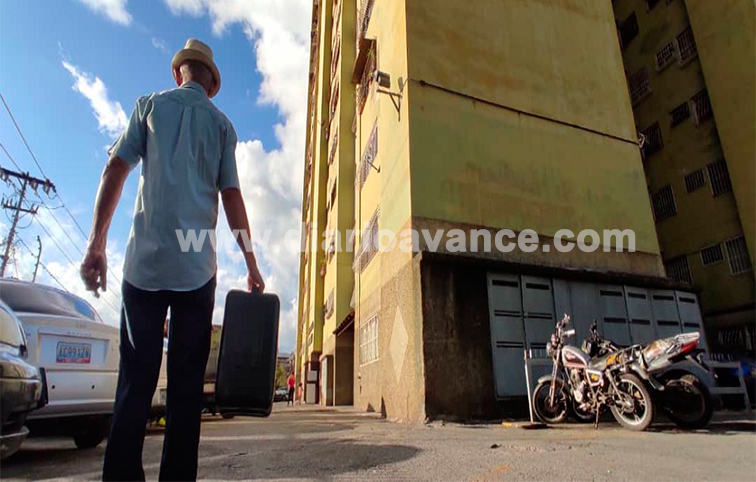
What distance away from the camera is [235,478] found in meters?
2.95

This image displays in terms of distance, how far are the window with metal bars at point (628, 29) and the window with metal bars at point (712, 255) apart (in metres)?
9.55

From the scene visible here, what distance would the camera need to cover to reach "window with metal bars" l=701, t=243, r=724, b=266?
14067 millimetres

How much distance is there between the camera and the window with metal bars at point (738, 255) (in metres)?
13.2

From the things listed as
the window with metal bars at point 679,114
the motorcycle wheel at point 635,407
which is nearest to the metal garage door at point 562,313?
the motorcycle wheel at point 635,407

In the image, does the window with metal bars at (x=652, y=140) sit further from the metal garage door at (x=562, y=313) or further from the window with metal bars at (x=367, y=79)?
the window with metal bars at (x=367, y=79)

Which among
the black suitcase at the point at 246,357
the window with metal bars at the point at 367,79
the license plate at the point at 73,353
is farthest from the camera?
the window with metal bars at the point at 367,79

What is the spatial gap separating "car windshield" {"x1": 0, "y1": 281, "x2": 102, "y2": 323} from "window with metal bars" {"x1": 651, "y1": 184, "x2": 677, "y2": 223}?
694 inches

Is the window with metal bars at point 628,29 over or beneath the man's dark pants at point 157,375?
over

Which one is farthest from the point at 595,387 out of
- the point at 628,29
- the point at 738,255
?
the point at 628,29

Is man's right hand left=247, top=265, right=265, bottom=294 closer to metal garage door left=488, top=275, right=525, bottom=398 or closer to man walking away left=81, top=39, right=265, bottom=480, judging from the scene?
man walking away left=81, top=39, right=265, bottom=480

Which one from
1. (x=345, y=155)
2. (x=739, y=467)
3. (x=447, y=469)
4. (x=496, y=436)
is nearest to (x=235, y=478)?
(x=447, y=469)

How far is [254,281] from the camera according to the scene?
213 centimetres

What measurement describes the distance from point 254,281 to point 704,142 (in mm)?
17643

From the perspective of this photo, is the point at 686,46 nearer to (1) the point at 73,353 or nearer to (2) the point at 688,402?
(2) the point at 688,402
